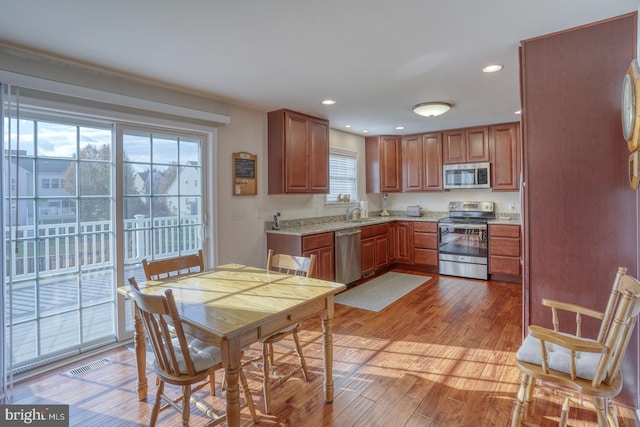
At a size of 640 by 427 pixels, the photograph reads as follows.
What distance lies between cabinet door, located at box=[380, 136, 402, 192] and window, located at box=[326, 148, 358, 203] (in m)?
0.49

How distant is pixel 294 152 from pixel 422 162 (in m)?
2.60

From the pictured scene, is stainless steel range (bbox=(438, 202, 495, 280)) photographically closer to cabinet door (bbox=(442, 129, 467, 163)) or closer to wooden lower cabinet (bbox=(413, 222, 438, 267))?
wooden lower cabinet (bbox=(413, 222, 438, 267))

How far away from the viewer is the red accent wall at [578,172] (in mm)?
2021

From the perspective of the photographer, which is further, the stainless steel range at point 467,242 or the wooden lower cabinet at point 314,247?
the stainless steel range at point 467,242

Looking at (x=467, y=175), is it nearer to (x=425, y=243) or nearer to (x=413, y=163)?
(x=413, y=163)

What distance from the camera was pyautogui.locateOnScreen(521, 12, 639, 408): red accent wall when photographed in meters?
2.02

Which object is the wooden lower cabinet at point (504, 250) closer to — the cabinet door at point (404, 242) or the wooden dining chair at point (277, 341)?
the cabinet door at point (404, 242)

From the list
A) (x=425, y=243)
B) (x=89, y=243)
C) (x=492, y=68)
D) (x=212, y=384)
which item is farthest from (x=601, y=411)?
(x=425, y=243)

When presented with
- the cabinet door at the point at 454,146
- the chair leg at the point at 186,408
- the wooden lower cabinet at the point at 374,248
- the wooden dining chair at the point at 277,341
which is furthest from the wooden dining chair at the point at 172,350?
the cabinet door at the point at 454,146

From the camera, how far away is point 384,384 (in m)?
2.32

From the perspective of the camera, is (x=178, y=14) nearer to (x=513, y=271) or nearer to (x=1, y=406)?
(x=1, y=406)

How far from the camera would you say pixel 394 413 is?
2.01 metres

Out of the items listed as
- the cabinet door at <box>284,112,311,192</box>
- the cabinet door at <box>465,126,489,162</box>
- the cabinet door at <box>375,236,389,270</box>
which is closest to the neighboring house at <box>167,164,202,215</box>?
the cabinet door at <box>284,112,311,192</box>

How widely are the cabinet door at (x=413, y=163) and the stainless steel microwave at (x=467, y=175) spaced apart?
1.35 ft
